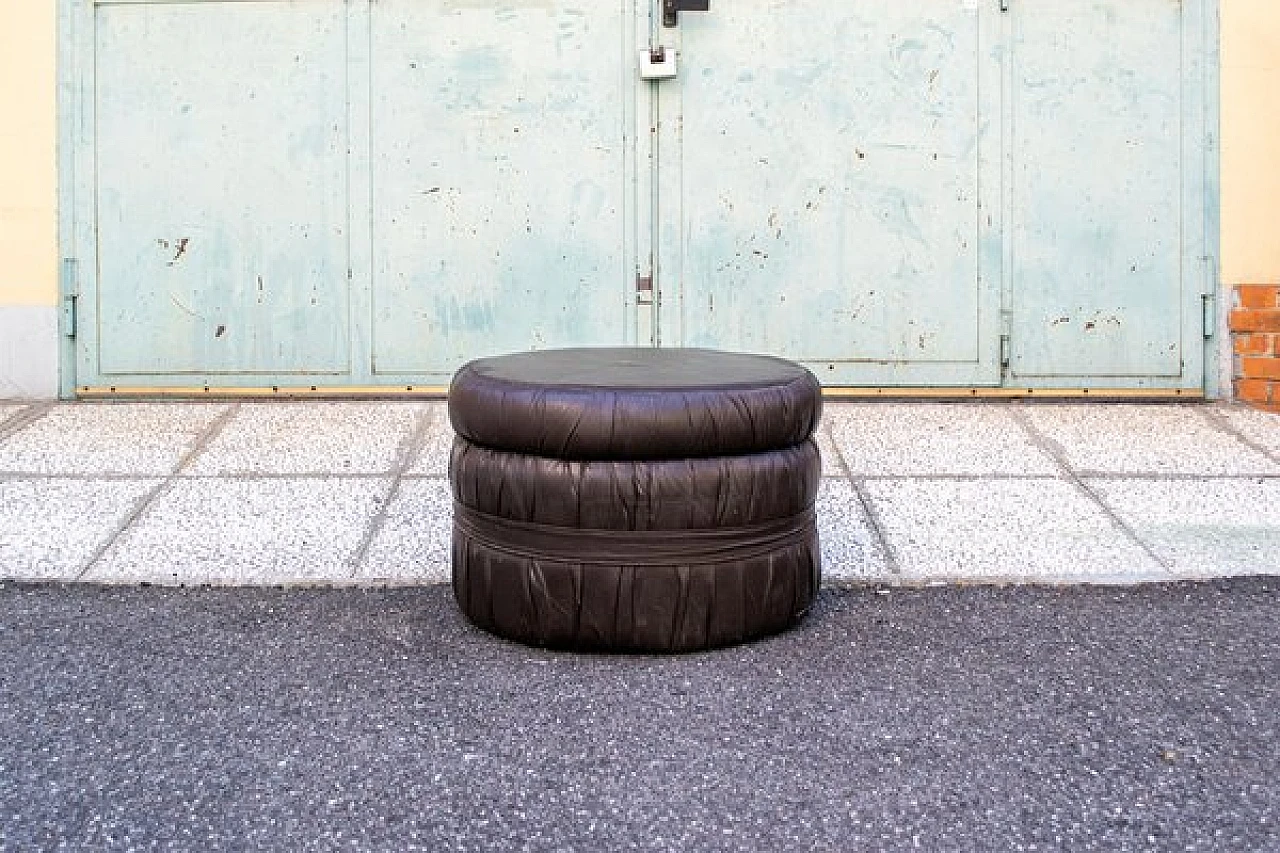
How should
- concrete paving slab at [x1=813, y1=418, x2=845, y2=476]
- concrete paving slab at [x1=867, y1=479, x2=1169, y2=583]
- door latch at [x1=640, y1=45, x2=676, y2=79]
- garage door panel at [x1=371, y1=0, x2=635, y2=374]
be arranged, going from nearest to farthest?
concrete paving slab at [x1=867, y1=479, x2=1169, y2=583] < concrete paving slab at [x1=813, y1=418, x2=845, y2=476] < door latch at [x1=640, y1=45, x2=676, y2=79] < garage door panel at [x1=371, y1=0, x2=635, y2=374]

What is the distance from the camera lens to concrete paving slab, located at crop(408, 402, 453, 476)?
13.5ft

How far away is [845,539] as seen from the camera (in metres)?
3.52

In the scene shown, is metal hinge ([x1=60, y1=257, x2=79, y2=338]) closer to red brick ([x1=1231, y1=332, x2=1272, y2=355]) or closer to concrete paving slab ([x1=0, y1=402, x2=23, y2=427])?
concrete paving slab ([x1=0, y1=402, x2=23, y2=427])

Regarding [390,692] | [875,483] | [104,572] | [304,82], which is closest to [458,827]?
[390,692]

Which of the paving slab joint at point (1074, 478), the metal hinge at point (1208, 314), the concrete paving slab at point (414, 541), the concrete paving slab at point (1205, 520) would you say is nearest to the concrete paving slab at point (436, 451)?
the concrete paving slab at point (414, 541)

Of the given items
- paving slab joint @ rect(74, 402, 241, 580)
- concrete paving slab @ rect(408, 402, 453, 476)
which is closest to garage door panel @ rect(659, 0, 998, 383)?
concrete paving slab @ rect(408, 402, 453, 476)

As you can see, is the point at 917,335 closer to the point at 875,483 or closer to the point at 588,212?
the point at 875,483

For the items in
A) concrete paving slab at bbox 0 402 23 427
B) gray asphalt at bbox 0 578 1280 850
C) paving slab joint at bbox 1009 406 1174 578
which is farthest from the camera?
concrete paving slab at bbox 0 402 23 427

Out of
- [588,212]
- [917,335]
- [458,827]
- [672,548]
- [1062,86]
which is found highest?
[1062,86]

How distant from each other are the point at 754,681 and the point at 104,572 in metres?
2.15

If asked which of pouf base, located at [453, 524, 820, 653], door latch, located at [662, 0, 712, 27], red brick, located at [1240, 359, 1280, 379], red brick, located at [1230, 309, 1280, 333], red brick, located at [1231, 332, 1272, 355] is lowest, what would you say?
pouf base, located at [453, 524, 820, 653]

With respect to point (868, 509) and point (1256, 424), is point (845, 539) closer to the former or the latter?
point (868, 509)

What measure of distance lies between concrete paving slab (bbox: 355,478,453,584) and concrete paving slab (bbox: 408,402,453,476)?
0.14 m

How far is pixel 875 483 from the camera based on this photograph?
3.97m
